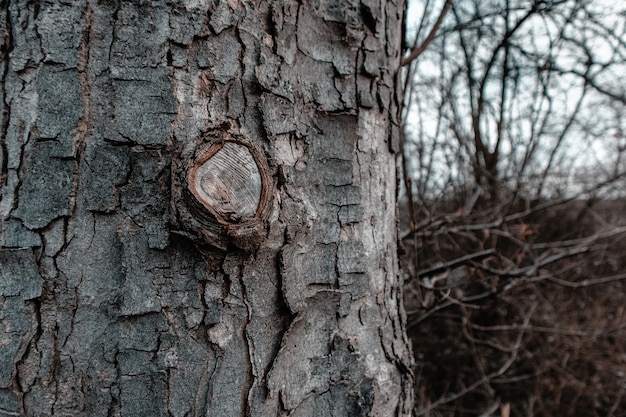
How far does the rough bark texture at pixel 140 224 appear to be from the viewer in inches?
29.4

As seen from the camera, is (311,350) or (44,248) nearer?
(44,248)

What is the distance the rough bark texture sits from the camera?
75 centimetres

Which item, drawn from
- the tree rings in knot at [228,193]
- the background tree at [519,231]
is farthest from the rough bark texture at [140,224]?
the background tree at [519,231]

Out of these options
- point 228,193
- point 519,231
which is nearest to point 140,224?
point 228,193

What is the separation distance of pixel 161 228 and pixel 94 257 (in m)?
0.12

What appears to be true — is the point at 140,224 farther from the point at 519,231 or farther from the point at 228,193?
the point at 519,231

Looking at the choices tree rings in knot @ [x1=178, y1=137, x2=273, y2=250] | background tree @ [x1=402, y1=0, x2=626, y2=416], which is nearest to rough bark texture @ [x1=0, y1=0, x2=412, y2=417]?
tree rings in knot @ [x1=178, y1=137, x2=273, y2=250]

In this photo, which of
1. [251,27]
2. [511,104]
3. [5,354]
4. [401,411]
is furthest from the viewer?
[511,104]

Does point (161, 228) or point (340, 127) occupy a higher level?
point (340, 127)

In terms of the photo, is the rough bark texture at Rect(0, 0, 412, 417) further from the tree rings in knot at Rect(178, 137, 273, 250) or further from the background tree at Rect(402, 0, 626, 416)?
the background tree at Rect(402, 0, 626, 416)

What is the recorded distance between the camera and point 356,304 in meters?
0.94

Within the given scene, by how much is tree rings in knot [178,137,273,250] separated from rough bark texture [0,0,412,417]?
0.02m

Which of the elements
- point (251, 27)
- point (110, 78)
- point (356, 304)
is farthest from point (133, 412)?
point (251, 27)

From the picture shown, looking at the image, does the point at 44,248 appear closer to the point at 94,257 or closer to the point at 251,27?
the point at 94,257
